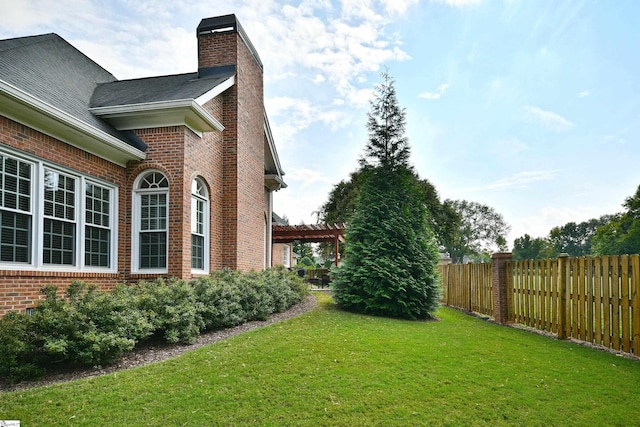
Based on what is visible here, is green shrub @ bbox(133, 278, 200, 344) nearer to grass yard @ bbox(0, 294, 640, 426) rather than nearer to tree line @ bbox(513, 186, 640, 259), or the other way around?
grass yard @ bbox(0, 294, 640, 426)

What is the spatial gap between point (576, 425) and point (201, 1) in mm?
14555

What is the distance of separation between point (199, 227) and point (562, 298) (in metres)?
8.56

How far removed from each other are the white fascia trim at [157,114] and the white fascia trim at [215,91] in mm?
374

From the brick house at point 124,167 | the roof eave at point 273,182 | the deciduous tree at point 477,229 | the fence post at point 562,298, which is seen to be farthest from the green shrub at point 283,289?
the deciduous tree at point 477,229

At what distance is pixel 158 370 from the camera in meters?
5.20

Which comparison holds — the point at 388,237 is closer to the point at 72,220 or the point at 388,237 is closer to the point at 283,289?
the point at 283,289

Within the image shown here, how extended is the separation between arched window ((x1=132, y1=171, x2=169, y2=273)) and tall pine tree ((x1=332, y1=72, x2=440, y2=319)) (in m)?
4.34

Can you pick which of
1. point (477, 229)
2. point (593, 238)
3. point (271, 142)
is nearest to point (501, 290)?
point (271, 142)

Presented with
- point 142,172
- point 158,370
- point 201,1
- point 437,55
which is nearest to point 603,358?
point 158,370

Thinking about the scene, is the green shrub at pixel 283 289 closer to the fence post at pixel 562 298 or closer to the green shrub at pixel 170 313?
the green shrub at pixel 170 313

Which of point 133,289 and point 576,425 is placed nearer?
point 576,425

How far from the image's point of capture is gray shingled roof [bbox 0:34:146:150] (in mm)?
7680

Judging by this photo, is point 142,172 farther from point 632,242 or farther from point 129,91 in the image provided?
point 632,242

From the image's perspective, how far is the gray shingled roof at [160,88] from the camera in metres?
9.84
